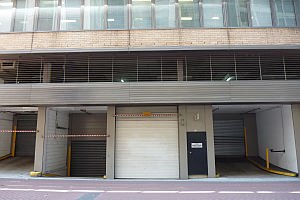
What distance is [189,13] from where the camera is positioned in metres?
12.4

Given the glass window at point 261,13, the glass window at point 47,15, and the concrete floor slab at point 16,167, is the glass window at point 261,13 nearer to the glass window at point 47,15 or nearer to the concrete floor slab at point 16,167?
the glass window at point 47,15

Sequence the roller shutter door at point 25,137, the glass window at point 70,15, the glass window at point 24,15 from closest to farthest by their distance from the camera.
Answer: the glass window at point 70,15 < the glass window at point 24,15 < the roller shutter door at point 25,137

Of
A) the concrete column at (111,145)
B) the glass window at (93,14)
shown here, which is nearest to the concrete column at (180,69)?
the concrete column at (111,145)

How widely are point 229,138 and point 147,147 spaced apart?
7103mm

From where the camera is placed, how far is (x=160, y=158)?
38.7 ft

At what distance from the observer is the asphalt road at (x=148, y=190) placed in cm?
748

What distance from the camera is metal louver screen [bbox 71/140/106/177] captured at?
15305mm

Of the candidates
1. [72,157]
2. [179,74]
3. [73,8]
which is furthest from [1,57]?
[179,74]

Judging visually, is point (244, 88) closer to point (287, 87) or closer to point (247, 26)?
point (287, 87)

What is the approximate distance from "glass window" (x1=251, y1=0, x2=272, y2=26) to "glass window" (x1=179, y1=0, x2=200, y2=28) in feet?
9.35

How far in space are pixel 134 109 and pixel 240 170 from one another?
22.2ft

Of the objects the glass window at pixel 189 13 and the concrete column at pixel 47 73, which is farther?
the concrete column at pixel 47 73

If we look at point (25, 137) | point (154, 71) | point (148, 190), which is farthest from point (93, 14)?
point (25, 137)

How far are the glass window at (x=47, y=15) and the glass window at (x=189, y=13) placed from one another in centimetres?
663
